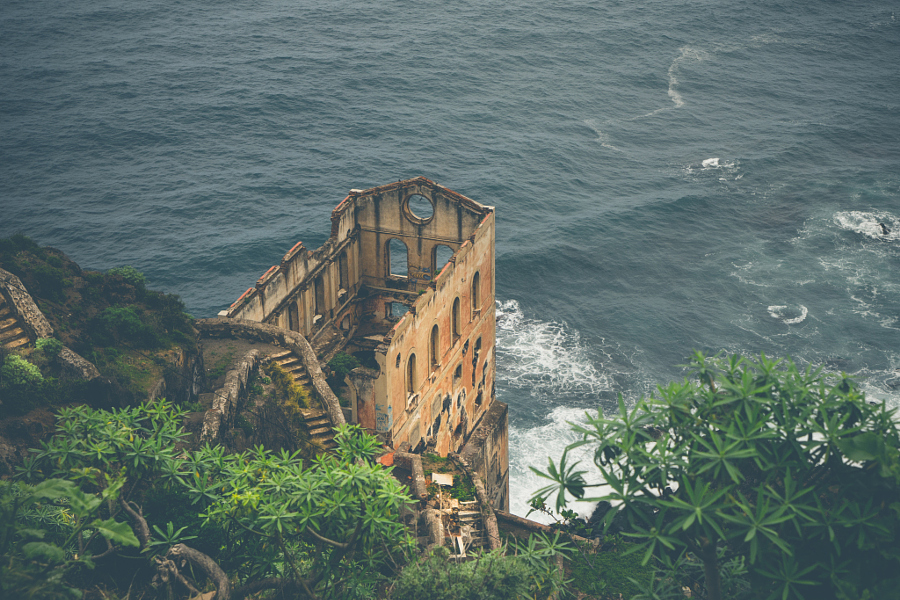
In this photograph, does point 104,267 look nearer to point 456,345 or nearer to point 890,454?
point 456,345

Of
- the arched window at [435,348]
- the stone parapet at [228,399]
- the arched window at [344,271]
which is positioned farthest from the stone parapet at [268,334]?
the arched window at [344,271]

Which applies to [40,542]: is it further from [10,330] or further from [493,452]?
[493,452]

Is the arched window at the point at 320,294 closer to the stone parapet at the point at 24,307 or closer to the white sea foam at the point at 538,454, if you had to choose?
the stone parapet at the point at 24,307

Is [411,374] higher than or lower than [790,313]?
higher

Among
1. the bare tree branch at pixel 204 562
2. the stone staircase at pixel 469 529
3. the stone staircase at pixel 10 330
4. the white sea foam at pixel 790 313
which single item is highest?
the stone staircase at pixel 10 330

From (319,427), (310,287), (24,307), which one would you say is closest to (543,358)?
(310,287)

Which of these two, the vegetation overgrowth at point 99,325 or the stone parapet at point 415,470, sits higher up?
the vegetation overgrowth at point 99,325
